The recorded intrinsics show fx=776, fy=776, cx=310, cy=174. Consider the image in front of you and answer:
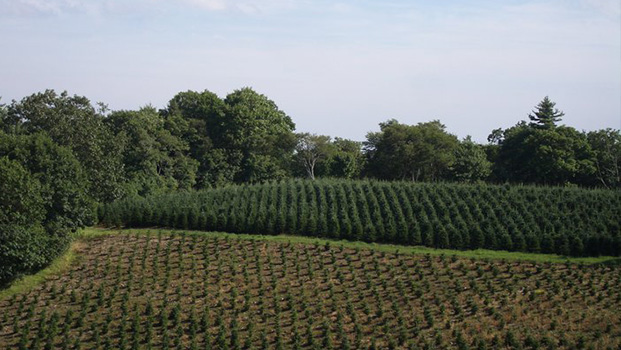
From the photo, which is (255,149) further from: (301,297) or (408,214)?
(301,297)

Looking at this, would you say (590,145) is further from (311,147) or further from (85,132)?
(85,132)

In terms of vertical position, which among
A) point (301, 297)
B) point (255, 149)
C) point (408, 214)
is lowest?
point (301, 297)

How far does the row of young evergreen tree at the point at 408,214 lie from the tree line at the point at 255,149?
4028mm

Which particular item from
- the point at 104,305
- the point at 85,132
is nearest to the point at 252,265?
the point at 104,305

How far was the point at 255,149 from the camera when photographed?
4966 centimetres

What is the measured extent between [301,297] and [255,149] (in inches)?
942

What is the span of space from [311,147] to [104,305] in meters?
24.2

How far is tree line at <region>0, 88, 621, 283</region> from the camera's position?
Answer: 36500mm

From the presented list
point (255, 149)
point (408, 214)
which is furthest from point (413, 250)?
point (255, 149)

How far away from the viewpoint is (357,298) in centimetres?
2656

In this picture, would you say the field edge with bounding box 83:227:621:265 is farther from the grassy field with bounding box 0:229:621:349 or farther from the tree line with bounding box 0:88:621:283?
the tree line with bounding box 0:88:621:283

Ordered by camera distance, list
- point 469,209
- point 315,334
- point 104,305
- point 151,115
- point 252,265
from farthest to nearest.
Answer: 1. point 151,115
2. point 469,209
3. point 252,265
4. point 104,305
5. point 315,334

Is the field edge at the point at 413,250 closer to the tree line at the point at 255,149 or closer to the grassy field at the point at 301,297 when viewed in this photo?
the grassy field at the point at 301,297

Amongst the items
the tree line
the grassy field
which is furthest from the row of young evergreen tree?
the tree line
